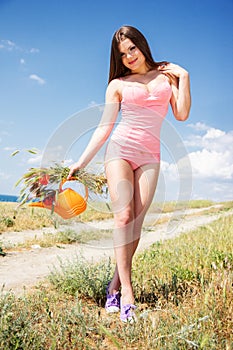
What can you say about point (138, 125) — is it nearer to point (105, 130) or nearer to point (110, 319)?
point (105, 130)

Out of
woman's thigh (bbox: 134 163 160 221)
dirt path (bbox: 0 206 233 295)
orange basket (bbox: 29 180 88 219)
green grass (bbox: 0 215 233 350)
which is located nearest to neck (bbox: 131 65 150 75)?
woman's thigh (bbox: 134 163 160 221)

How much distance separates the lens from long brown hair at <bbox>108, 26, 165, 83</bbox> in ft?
11.1

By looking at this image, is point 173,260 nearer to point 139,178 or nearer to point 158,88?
point 139,178

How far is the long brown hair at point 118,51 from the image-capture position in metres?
3.38

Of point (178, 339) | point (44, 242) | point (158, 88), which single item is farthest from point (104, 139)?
point (44, 242)

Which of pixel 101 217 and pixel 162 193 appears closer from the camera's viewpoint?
pixel 162 193

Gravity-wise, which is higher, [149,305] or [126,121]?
[126,121]

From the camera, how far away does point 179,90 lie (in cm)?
335

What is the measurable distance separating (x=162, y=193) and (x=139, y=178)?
1203mm

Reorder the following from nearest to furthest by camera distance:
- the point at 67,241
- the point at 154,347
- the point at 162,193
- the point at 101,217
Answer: the point at 154,347 < the point at 162,193 < the point at 67,241 < the point at 101,217

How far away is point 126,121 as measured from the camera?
10.8 feet

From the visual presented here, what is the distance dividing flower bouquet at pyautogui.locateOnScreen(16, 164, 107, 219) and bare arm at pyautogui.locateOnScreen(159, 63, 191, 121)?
949mm

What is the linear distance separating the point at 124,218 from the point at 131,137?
2.14ft

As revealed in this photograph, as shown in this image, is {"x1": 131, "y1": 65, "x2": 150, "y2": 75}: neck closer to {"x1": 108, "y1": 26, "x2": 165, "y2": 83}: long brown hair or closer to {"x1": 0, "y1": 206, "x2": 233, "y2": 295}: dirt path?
{"x1": 108, "y1": 26, "x2": 165, "y2": 83}: long brown hair
